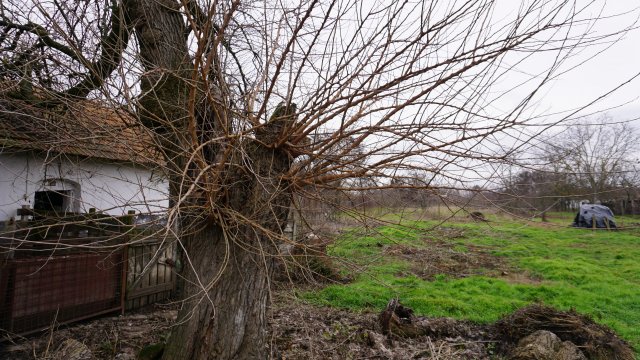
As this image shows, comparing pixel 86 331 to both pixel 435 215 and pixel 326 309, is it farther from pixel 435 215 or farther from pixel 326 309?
pixel 435 215

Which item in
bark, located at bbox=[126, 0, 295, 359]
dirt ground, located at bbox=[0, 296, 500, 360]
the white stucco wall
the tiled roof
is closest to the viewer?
the white stucco wall

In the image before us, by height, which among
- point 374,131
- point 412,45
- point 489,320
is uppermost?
point 412,45

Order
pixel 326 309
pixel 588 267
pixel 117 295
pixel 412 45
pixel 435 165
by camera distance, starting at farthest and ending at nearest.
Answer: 1. pixel 588 267
2. pixel 326 309
3. pixel 117 295
4. pixel 435 165
5. pixel 412 45

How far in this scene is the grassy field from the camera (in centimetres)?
323

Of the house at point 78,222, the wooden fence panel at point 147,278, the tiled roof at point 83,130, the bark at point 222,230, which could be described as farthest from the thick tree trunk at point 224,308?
the wooden fence panel at point 147,278

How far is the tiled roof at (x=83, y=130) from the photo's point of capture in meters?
2.94

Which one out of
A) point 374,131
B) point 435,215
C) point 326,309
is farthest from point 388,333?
point 374,131

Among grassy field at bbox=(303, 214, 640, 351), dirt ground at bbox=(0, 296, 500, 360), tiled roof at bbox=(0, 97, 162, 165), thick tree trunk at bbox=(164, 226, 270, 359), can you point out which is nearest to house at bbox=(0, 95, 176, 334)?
tiled roof at bbox=(0, 97, 162, 165)

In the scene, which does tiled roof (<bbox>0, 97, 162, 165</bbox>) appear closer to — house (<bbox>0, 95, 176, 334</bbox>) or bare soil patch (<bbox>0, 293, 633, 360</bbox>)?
house (<bbox>0, 95, 176, 334</bbox>)

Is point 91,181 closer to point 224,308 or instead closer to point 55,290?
point 55,290

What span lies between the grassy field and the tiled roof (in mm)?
1950

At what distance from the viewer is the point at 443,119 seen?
9.03 ft

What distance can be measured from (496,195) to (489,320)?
440cm

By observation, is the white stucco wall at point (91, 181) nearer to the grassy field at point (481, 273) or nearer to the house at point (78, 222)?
the house at point (78, 222)
